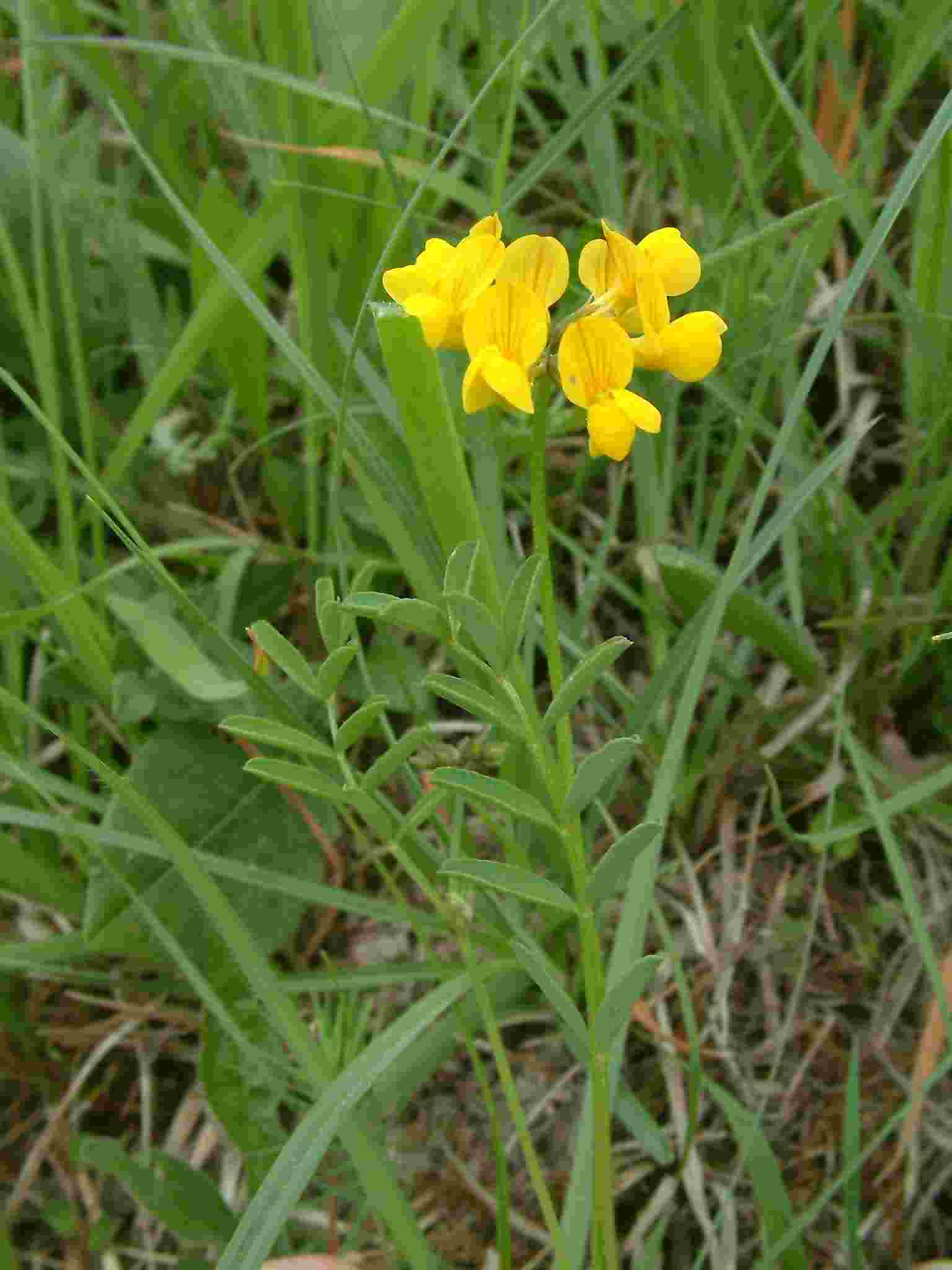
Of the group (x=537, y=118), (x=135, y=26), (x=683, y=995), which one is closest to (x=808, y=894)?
(x=683, y=995)

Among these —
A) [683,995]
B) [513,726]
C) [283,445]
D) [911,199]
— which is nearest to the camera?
[513,726]

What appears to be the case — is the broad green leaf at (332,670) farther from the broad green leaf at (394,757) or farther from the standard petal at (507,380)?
the standard petal at (507,380)

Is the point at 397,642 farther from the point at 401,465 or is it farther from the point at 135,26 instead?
the point at 135,26

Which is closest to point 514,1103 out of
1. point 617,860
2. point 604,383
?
point 617,860

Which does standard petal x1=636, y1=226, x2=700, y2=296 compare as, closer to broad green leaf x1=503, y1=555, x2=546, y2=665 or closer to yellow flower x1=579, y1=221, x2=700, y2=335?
yellow flower x1=579, y1=221, x2=700, y2=335

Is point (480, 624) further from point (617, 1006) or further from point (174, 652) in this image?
point (174, 652)

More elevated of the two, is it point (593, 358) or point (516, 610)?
point (593, 358)
